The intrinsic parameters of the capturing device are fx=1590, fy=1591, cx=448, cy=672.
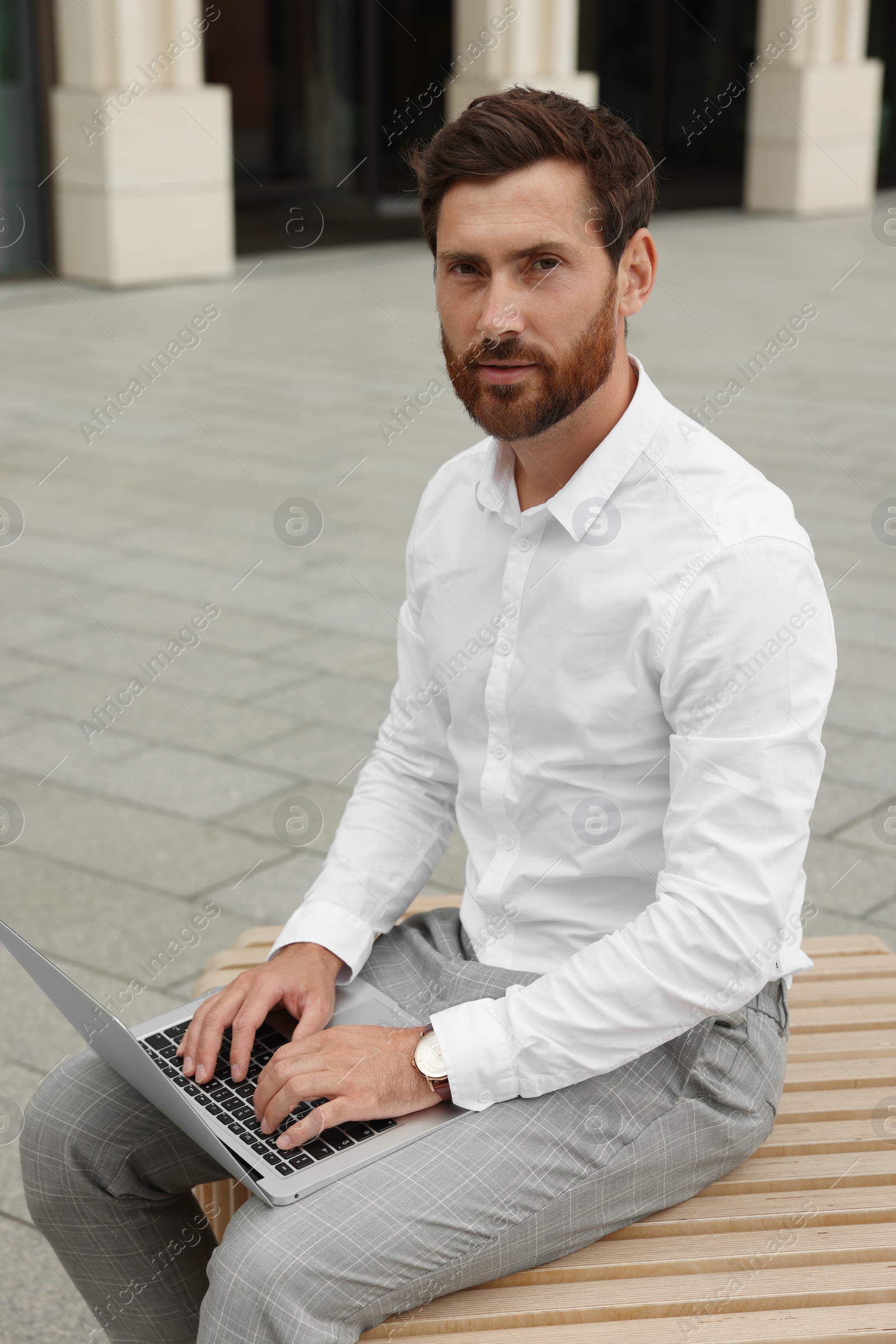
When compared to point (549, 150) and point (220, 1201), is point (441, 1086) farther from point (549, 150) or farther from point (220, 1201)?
point (549, 150)

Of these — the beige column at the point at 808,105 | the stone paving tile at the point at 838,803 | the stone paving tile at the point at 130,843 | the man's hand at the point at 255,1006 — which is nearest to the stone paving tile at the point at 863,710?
the stone paving tile at the point at 838,803

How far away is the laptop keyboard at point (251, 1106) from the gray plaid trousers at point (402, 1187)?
65mm

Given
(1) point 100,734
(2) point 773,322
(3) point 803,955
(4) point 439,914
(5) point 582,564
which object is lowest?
(2) point 773,322

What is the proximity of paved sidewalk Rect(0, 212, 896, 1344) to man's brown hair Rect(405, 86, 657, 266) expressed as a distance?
196 centimetres

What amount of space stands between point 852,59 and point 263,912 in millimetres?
20160

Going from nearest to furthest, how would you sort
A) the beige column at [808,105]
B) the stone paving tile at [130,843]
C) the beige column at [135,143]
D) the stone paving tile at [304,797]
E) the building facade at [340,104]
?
the stone paving tile at [130,843], the stone paving tile at [304,797], the beige column at [135,143], the building facade at [340,104], the beige column at [808,105]

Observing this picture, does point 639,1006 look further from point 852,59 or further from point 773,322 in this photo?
point 852,59

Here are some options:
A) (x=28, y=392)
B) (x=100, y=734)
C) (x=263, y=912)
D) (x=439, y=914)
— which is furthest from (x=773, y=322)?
(x=439, y=914)

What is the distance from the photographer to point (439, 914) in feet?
8.20

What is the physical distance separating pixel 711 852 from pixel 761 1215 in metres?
0.49

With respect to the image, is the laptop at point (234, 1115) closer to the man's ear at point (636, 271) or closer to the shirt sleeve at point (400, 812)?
the shirt sleeve at point (400, 812)

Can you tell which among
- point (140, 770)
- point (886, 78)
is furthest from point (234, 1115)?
point (886, 78)

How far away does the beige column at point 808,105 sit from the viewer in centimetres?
2075

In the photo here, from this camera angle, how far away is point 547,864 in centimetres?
217
